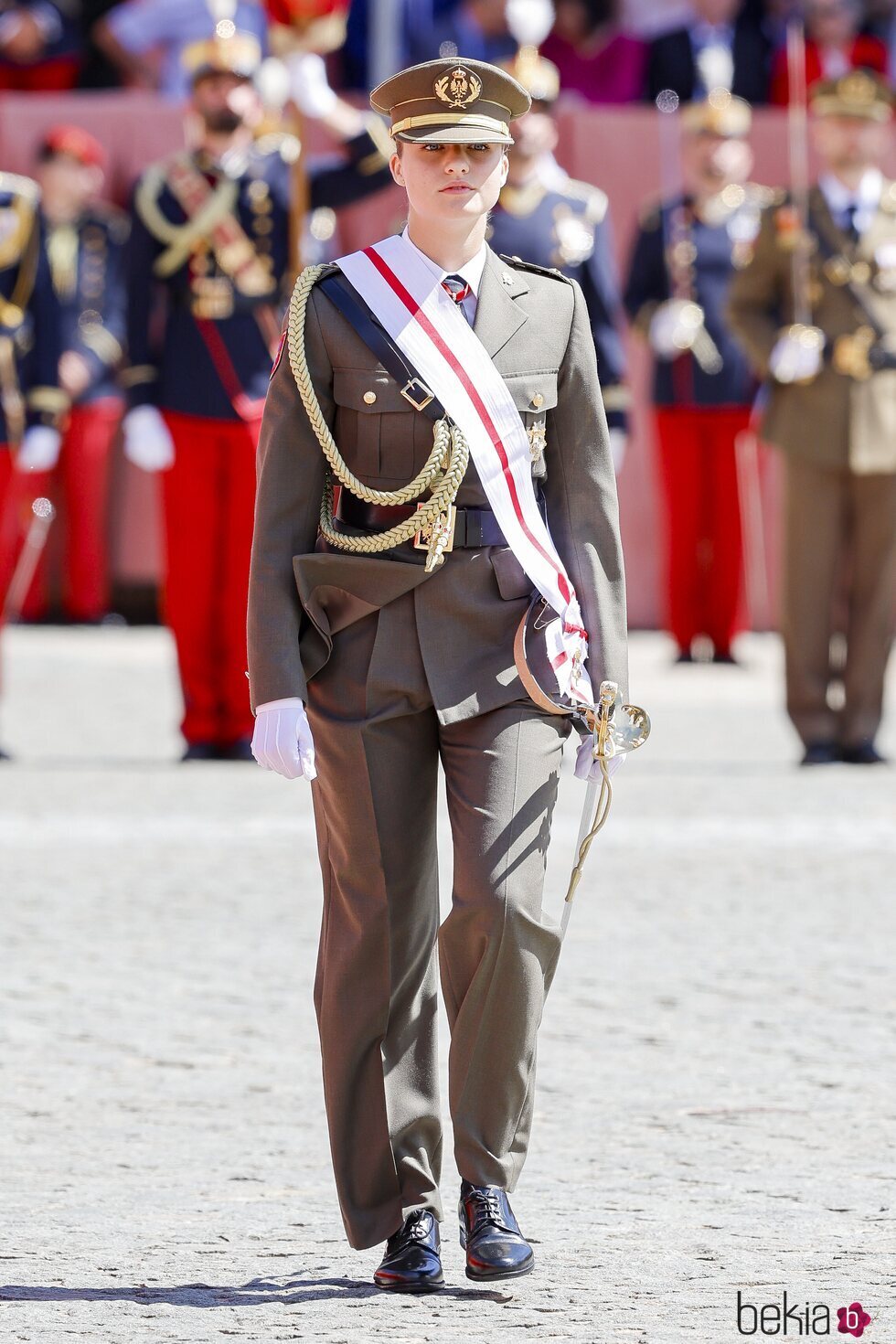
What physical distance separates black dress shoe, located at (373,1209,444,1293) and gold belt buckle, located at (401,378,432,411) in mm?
1131

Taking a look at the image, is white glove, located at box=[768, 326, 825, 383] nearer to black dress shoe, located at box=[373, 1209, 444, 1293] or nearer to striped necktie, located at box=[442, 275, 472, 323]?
striped necktie, located at box=[442, 275, 472, 323]

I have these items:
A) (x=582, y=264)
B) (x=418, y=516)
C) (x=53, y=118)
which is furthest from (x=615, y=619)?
(x=53, y=118)

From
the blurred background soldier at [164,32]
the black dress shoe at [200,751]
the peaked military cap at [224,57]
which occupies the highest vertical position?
the blurred background soldier at [164,32]

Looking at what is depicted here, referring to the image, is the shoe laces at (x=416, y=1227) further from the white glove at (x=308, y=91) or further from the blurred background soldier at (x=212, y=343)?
the white glove at (x=308, y=91)

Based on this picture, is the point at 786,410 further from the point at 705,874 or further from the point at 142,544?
the point at 142,544

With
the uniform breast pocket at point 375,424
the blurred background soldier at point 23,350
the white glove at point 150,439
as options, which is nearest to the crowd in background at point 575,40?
the blurred background soldier at point 23,350

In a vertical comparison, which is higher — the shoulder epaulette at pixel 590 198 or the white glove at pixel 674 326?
the shoulder epaulette at pixel 590 198

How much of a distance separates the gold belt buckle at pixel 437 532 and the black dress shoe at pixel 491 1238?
892mm

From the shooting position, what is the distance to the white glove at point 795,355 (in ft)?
29.8

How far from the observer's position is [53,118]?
519 inches

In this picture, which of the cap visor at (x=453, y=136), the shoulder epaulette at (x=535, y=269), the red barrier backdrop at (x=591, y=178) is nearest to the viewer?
the cap visor at (x=453, y=136)

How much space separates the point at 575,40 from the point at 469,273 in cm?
960

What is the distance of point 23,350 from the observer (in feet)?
32.2

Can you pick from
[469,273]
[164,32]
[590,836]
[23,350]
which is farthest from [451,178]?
[164,32]
